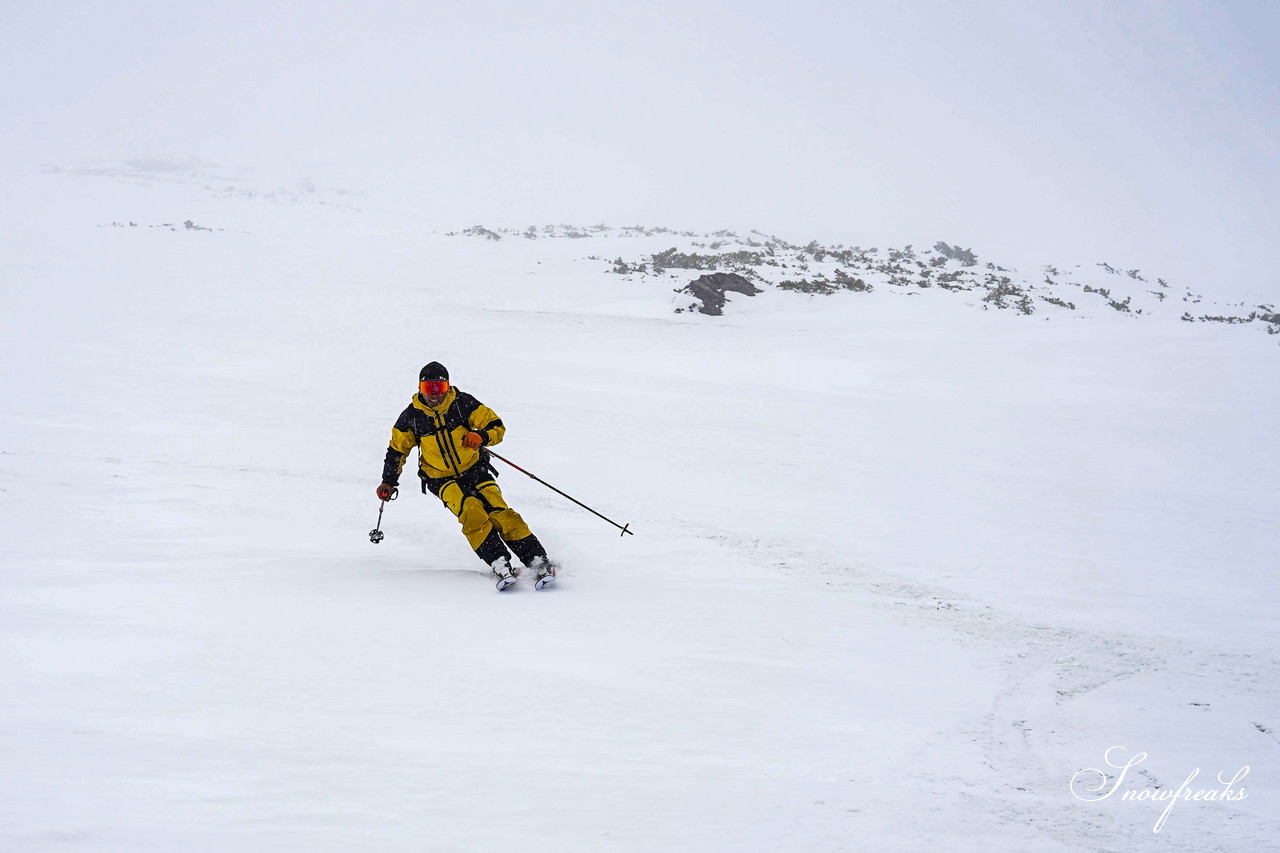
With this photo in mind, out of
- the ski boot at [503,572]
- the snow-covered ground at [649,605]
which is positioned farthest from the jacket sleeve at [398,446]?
the ski boot at [503,572]

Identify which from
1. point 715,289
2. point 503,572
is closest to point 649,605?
point 503,572

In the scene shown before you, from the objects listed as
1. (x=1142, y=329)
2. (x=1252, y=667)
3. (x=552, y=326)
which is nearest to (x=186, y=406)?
(x=552, y=326)

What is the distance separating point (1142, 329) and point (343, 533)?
16.9 metres

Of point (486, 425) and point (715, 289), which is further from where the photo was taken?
point (715, 289)

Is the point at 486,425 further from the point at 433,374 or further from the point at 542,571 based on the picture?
the point at 542,571

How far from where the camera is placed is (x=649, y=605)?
5.41 m

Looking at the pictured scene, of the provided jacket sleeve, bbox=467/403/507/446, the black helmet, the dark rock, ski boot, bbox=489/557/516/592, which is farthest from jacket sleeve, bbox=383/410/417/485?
the dark rock

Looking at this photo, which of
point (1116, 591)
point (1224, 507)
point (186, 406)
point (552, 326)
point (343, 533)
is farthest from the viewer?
point (552, 326)

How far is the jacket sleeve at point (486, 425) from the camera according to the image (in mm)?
6001

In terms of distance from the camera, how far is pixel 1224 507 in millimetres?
8008

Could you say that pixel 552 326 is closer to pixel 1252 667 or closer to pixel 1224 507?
pixel 1224 507

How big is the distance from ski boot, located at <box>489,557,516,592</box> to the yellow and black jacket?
0.71m

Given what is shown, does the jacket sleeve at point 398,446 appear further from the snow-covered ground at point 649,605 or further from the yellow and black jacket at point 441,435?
the snow-covered ground at point 649,605

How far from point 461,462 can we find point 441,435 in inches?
9.1
